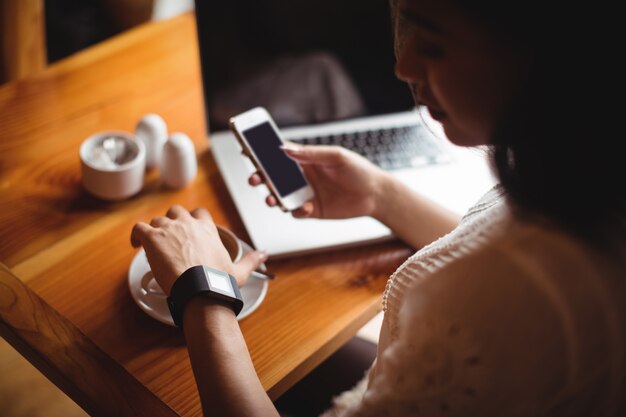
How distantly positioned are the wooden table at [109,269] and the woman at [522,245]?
14cm

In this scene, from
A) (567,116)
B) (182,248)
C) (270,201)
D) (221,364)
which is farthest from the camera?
(270,201)

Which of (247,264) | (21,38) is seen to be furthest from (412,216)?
(21,38)

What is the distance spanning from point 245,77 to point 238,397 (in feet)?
1.96

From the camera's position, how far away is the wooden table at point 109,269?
69 centimetres

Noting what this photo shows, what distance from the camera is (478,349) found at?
1.69 ft

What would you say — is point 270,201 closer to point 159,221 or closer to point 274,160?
point 274,160

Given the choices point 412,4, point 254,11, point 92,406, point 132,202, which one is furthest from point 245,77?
point 92,406

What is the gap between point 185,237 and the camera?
76 centimetres

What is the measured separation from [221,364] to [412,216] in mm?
412

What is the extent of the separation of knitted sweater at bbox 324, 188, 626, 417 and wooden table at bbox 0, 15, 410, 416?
0.74ft

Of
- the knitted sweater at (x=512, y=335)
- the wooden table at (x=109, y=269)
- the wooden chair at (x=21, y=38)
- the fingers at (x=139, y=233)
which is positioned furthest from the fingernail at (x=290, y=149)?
the wooden chair at (x=21, y=38)

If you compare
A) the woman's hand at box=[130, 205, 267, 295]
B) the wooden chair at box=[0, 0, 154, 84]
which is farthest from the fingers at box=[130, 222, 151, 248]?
the wooden chair at box=[0, 0, 154, 84]

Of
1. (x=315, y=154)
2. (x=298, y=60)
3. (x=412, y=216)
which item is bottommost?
(x=412, y=216)

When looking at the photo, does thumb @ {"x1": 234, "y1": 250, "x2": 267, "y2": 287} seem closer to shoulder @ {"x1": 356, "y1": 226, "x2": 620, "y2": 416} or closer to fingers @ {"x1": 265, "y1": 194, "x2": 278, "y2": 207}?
fingers @ {"x1": 265, "y1": 194, "x2": 278, "y2": 207}
